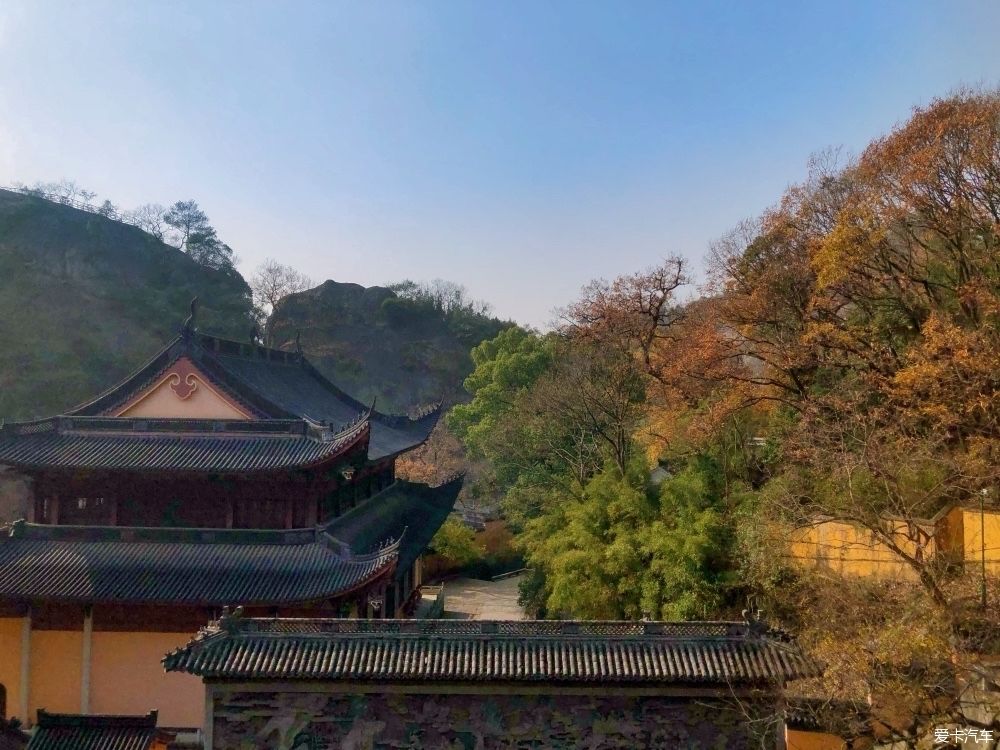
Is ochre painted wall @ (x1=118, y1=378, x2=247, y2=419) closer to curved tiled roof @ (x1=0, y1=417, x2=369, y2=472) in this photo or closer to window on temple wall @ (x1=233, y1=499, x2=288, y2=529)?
curved tiled roof @ (x1=0, y1=417, x2=369, y2=472)

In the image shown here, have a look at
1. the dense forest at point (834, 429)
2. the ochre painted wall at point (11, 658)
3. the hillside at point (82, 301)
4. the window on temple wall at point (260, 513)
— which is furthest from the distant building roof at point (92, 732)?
the hillside at point (82, 301)

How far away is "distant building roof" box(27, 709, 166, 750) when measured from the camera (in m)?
11.4

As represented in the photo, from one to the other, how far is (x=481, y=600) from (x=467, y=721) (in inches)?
652

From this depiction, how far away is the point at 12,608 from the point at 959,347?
1759cm

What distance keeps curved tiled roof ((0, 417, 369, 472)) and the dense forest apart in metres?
6.83

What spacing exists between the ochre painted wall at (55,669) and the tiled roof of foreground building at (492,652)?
4.91 meters

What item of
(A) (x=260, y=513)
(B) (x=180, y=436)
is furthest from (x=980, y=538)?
(B) (x=180, y=436)

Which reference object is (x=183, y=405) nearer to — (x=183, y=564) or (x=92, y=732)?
(x=183, y=564)

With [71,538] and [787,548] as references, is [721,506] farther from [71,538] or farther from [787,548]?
[71,538]

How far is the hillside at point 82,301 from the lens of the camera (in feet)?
163

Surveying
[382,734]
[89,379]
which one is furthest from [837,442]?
[89,379]

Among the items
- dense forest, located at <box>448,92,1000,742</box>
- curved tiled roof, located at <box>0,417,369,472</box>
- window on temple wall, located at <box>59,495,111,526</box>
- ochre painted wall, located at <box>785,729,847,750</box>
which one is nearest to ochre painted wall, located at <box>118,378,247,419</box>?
curved tiled roof, located at <box>0,417,369,472</box>

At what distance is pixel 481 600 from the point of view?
27.1 meters

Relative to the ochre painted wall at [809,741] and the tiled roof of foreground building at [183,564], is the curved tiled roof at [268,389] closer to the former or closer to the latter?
Result: the tiled roof of foreground building at [183,564]
